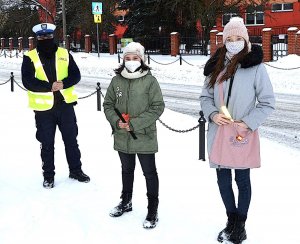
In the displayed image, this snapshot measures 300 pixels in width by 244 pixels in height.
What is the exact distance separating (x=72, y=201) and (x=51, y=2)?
148 feet

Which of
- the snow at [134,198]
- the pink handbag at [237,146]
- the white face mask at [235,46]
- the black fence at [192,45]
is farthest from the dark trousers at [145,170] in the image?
the black fence at [192,45]

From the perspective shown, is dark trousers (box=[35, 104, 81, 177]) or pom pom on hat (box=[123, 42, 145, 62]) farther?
dark trousers (box=[35, 104, 81, 177])

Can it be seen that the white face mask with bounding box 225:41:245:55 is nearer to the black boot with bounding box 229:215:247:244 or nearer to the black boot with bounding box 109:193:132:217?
the black boot with bounding box 229:215:247:244

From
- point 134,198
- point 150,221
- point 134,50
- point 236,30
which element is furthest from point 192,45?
point 236,30

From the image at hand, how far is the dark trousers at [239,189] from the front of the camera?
3844 mm

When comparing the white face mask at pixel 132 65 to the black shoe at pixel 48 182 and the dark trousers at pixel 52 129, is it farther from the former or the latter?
the black shoe at pixel 48 182

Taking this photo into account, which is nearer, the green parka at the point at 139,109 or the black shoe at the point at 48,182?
the green parka at the point at 139,109

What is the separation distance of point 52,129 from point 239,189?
256 centimetres

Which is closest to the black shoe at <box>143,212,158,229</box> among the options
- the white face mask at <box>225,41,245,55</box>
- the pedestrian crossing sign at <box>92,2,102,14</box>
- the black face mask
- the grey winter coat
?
the grey winter coat

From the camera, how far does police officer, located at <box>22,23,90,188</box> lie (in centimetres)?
523

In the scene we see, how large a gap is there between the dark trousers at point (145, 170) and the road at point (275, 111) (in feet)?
15.4

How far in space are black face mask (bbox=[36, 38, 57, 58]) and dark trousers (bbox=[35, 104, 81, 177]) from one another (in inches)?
25.3

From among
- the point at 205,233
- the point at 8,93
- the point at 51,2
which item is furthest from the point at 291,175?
the point at 51,2

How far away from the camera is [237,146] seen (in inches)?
146
